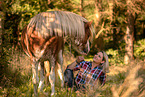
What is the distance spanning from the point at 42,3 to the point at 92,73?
6.33 meters

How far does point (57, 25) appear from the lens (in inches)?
112

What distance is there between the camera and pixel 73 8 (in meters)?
10.4

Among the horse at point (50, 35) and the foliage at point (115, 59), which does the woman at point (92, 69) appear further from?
the foliage at point (115, 59)

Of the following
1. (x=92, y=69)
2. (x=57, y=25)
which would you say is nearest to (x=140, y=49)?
(x=92, y=69)

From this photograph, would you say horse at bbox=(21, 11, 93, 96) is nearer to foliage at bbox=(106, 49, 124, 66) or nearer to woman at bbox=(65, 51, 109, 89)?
woman at bbox=(65, 51, 109, 89)

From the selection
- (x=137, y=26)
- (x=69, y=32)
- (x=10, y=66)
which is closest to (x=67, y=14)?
(x=69, y=32)

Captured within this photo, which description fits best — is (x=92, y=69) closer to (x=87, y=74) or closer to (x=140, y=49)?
(x=87, y=74)

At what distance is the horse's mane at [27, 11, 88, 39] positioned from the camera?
9.25ft

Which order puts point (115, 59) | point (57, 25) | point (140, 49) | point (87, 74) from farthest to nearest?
point (140, 49) → point (115, 59) → point (87, 74) → point (57, 25)

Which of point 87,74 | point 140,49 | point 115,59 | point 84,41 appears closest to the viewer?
point 84,41

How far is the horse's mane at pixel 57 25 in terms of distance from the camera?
2.82 m

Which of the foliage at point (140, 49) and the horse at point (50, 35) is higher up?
the horse at point (50, 35)

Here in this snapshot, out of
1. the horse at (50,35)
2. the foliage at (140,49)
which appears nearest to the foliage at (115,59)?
the foliage at (140,49)

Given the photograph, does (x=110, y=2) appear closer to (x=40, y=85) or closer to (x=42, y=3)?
(x=42, y=3)
